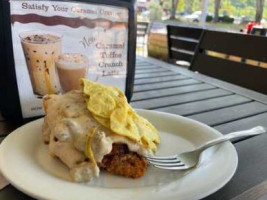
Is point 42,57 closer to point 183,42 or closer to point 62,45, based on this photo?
point 62,45

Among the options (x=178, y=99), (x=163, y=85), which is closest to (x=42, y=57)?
(x=178, y=99)

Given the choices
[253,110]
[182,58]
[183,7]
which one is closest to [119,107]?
[253,110]

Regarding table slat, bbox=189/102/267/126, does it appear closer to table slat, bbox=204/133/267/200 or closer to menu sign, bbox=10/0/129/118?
table slat, bbox=204/133/267/200

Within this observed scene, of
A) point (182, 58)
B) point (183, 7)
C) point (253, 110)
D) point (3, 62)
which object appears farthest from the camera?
point (183, 7)

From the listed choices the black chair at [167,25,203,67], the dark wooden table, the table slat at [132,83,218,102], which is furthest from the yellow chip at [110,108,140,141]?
the black chair at [167,25,203,67]

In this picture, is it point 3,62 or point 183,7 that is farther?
point 183,7

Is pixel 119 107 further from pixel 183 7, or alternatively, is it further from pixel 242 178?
pixel 183 7
